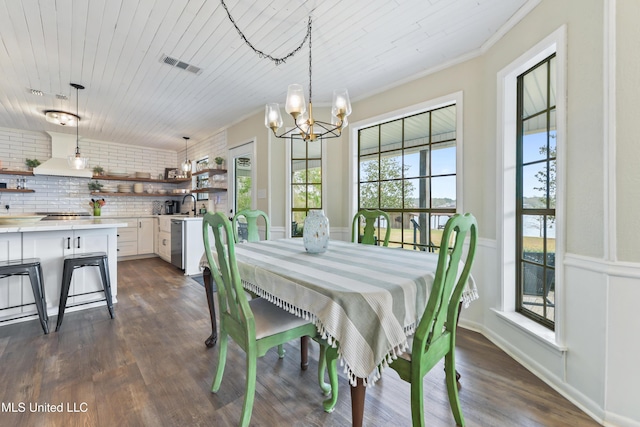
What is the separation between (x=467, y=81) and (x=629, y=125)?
4.95ft

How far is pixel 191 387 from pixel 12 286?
2.34 metres

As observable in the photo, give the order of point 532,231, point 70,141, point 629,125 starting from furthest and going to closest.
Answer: point 70,141, point 532,231, point 629,125

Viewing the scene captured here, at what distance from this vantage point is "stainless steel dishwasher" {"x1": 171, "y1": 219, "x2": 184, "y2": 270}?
466cm

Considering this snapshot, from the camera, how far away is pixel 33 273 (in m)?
2.41

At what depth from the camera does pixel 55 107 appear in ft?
13.2

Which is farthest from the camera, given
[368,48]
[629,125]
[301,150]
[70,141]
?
[70,141]

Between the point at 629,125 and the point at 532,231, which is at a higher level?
the point at 629,125

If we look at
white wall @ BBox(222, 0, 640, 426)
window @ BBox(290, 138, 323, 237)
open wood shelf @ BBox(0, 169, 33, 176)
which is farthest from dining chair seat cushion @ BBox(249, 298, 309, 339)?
open wood shelf @ BBox(0, 169, 33, 176)

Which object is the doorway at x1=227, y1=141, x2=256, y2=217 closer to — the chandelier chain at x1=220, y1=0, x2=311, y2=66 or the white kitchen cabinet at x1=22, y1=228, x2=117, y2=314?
the chandelier chain at x1=220, y1=0, x2=311, y2=66

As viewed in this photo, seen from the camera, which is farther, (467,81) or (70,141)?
(70,141)

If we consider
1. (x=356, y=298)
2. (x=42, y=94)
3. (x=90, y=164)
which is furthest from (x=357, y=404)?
(x=90, y=164)

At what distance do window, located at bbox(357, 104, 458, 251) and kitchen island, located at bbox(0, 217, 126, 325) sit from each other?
3.13 meters

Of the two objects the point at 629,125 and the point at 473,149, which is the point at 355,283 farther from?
the point at 473,149

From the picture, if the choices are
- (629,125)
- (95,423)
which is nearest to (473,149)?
(629,125)
